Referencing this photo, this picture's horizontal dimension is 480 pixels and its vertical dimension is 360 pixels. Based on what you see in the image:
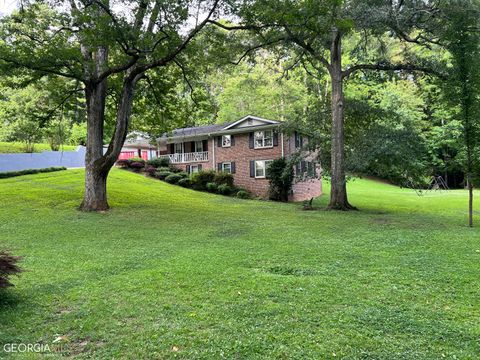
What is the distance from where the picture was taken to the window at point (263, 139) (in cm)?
2415

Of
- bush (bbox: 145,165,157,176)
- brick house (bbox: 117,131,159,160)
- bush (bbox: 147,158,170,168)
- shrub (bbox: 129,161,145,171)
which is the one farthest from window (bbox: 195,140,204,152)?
brick house (bbox: 117,131,159,160)

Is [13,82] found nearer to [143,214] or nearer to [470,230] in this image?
[143,214]

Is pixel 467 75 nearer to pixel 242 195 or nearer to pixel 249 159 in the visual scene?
pixel 242 195

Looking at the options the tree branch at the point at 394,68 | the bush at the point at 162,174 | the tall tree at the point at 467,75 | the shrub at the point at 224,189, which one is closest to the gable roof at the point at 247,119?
the shrub at the point at 224,189

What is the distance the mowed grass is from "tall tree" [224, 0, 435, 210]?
6.18m

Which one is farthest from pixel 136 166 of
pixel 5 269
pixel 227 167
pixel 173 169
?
pixel 5 269

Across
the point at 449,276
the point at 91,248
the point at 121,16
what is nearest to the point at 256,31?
the point at 121,16

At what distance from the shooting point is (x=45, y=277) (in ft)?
19.7

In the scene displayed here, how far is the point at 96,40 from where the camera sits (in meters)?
10.8

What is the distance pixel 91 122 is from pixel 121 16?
14.9 ft

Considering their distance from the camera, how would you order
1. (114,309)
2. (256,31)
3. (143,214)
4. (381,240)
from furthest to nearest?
(143,214), (256,31), (381,240), (114,309)

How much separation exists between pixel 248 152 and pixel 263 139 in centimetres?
143

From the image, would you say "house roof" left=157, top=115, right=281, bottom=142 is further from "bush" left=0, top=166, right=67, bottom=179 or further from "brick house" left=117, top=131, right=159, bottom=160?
"brick house" left=117, top=131, right=159, bottom=160

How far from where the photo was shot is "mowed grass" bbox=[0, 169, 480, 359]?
3.61m
